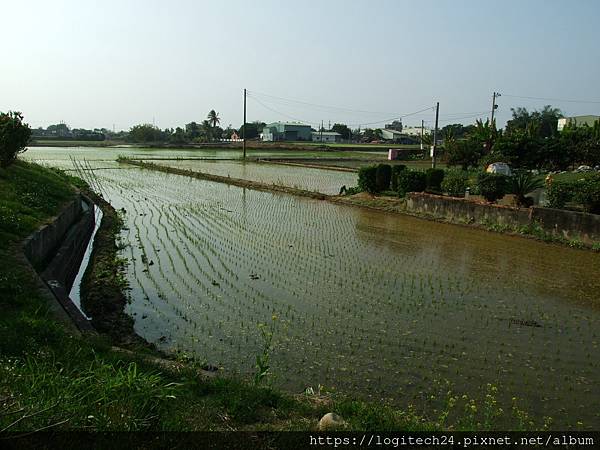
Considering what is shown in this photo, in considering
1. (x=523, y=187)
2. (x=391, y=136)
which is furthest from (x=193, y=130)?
(x=523, y=187)

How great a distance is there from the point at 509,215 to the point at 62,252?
10.9 m

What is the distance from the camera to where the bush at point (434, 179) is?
17.2 m

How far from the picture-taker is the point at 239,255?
9.92 m

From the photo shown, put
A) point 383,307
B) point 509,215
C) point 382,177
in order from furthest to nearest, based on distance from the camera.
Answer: point 382,177 < point 509,215 < point 383,307

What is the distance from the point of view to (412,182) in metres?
17.0

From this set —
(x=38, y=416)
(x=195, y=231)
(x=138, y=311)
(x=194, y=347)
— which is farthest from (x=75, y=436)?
(x=195, y=231)

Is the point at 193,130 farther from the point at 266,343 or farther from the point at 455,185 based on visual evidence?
the point at 266,343

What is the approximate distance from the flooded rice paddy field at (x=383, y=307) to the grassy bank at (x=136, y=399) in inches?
18.5

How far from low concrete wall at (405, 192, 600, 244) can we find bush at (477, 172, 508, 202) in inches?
30.0

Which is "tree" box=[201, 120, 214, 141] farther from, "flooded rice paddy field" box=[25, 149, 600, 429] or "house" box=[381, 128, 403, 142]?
"flooded rice paddy field" box=[25, 149, 600, 429]

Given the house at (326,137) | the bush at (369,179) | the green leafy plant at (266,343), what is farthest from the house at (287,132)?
the green leafy plant at (266,343)

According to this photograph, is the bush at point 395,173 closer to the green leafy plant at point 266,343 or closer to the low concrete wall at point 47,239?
the low concrete wall at point 47,239

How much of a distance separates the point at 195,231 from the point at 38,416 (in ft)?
32.1

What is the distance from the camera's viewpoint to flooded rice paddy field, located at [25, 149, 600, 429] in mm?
4844
